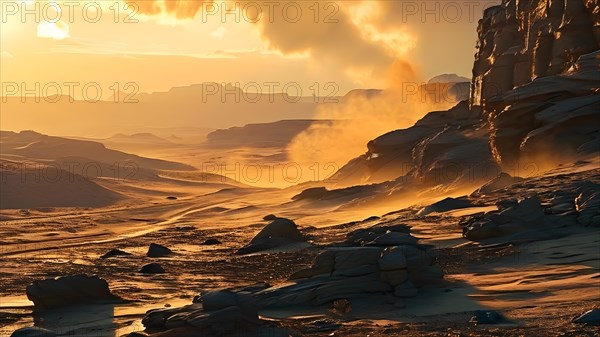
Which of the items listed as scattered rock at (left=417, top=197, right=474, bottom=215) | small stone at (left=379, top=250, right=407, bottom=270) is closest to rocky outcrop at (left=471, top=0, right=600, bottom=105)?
scattered rock at (left=417, top=197, right=474, bottom=215)

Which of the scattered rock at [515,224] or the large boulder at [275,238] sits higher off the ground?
the scattered rock at [515,224]

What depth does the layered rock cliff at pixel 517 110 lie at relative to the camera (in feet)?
123

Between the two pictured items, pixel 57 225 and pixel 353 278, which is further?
Answer: pixel 57 225

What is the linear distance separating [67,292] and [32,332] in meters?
3.22

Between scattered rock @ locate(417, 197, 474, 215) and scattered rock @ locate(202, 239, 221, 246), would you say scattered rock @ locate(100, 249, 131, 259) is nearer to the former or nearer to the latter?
scattered rock @ locate(202, 239, 221, 246)

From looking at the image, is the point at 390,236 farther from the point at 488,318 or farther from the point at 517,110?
the point at 517,110

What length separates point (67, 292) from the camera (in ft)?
57.6

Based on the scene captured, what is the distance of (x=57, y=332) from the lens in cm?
1484

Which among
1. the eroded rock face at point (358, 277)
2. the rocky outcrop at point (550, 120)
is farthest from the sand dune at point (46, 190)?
the eroded rock face at point (358, 277)

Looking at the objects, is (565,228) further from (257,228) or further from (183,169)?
(183,169)

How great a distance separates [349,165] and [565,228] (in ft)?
169

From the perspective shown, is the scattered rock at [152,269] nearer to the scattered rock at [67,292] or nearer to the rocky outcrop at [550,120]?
the scattered rock at [67,292]

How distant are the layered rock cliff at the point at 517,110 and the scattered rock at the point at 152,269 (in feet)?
60.9

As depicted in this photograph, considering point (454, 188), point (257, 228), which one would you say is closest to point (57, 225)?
point (257, 228)
